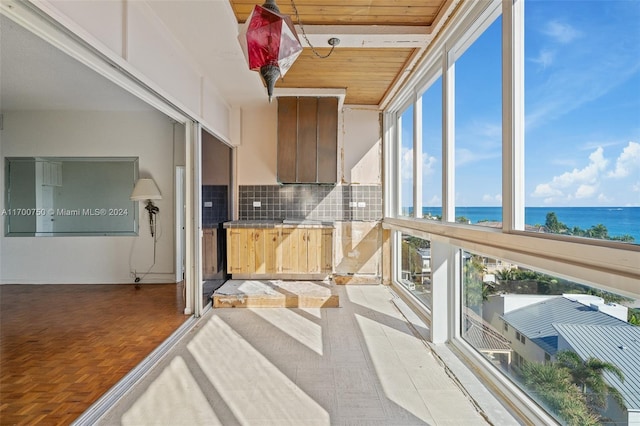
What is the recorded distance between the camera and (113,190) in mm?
5000

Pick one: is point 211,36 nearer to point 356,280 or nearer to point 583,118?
point 583,118

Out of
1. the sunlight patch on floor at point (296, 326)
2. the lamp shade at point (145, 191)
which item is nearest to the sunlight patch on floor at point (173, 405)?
the sunlight patch on floor at point (296, 326)

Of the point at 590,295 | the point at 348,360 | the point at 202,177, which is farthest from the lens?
the point at 202,177

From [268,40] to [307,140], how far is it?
323 cm

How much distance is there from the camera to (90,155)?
16.2ft

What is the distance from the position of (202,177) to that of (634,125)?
356 centimetres

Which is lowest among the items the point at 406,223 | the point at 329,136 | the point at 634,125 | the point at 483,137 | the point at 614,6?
the point at 406,223

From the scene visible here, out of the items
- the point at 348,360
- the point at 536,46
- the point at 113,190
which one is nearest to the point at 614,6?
the point at 536,46

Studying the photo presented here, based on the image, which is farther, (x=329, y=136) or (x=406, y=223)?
(x=329, y=136)

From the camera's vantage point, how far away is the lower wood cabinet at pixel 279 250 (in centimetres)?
433

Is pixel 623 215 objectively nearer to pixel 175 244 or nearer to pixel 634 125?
pixel 634 125

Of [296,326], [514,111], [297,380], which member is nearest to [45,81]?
Result: [296,326]

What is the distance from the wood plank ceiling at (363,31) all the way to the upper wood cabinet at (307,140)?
0.55 m

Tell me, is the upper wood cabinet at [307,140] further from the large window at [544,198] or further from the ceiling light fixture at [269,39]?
the ceiling light fixture at [269,39]
